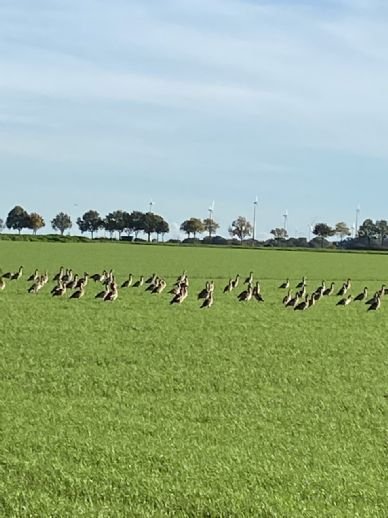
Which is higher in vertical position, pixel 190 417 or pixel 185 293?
pixel 185 293

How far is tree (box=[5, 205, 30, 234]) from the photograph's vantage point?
165m

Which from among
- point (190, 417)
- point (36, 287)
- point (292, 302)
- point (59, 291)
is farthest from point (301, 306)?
point (190, 417)

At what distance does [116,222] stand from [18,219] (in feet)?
63.7

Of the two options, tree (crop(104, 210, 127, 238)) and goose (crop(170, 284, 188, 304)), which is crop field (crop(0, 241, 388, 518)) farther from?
tree (crop(104, 210, 127, 238))

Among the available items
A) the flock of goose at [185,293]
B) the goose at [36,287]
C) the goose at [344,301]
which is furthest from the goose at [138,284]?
the goose at [344,301]

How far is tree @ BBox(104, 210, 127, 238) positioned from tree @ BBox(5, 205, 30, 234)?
1574 centimetres

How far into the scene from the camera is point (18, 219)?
16650 cm

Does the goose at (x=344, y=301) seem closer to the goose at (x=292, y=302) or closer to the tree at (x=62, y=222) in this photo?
the goose at (x=292, y=302)

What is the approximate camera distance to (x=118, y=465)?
917cm

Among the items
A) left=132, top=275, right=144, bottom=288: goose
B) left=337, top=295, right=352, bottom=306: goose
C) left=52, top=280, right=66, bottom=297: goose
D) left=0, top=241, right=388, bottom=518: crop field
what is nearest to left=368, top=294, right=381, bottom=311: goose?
Result: left=337, top=295, right=352, bottom=306: goose

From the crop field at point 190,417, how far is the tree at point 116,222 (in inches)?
5246

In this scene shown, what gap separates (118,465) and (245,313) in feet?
61.4

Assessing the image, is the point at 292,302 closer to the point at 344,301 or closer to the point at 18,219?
the point at 344,301

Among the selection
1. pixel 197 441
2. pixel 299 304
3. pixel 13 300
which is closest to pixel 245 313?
pixel 299 304
